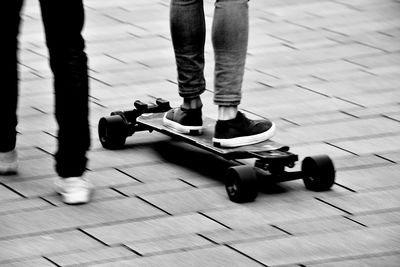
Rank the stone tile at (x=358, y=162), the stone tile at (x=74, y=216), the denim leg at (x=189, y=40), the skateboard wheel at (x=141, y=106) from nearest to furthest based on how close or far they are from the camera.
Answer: the stone tile at (x=74, y=216) < the denim leg at (x=189, y=40) < the stone tile at (x=358, y=162) < the skateboard wheel at (x=141, y=106)

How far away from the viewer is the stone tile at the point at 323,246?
4410mm

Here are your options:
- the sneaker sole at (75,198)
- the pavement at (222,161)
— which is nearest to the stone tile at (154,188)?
the pavement at (222,161)

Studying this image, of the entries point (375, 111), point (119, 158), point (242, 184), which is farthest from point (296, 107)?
point (242, 184)

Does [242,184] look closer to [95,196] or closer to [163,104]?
[95,196]

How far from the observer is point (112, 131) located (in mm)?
5719

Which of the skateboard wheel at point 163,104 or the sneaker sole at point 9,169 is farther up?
the skateboard wheel at point 163,104

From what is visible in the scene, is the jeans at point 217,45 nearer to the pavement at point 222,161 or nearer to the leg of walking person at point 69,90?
the pavement at point 222,161

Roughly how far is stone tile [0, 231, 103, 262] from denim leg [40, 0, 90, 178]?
0.50 m

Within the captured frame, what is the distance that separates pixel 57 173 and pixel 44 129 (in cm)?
99

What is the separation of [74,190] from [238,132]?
0.79m

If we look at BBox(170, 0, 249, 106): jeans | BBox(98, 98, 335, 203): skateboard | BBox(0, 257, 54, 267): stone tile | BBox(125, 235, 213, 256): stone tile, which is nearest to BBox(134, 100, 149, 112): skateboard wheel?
BBox(98, 98, 335, 203): skateboard

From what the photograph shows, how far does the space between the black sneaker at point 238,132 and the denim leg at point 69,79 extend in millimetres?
599

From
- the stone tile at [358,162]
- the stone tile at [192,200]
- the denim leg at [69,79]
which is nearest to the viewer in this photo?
the denim leg at [69,79]

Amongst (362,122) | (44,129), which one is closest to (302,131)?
(362,122)
